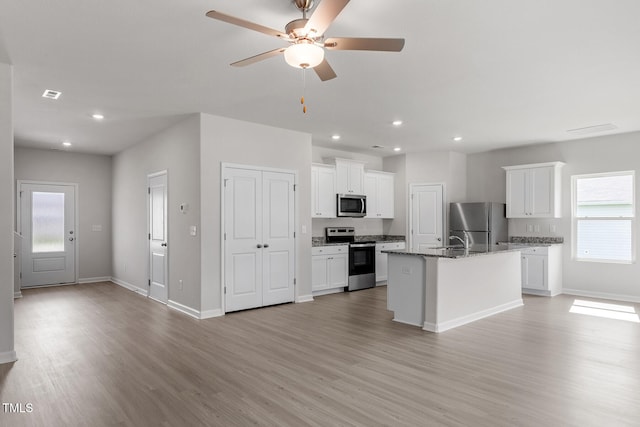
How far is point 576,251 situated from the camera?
6797mm

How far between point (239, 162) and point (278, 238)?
128 centimetres

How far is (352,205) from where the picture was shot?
758cm

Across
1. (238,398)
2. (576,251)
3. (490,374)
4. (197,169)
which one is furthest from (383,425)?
(576,251)

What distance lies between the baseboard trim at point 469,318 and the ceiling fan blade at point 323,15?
3.50 m

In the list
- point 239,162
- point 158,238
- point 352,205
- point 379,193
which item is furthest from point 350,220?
point 158,238

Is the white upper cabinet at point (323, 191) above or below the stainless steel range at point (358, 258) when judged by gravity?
above

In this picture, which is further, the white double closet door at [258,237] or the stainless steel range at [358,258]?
the stainless steel range at [358,258]

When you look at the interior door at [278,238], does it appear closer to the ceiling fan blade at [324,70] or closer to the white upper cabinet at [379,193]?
the white upper cabinet at [379,193]

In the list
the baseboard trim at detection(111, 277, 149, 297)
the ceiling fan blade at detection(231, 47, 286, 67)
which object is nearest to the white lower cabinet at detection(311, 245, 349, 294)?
the baseboard trim at detection(111, 277, 149, 297)

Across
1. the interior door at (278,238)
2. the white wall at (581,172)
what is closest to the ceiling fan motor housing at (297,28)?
the interior door at (278,238)

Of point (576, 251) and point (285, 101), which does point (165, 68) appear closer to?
point (285, 101)

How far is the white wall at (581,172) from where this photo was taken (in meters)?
6.24

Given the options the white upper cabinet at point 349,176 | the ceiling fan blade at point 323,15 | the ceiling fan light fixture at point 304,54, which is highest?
the ceiling fan blade at point 323,15

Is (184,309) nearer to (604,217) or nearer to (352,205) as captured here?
(352,205)
